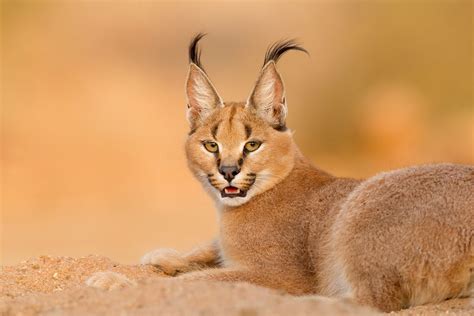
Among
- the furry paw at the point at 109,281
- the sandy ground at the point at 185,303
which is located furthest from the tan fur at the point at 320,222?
the furry paw at the point at 109,281

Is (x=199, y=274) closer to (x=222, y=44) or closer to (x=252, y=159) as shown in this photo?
(x=252, y=159)

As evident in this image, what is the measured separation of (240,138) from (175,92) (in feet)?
66.7

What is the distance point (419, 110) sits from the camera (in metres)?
27.6

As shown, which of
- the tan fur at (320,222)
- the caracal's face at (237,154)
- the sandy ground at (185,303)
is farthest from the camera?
the caracal's face at (237,154)

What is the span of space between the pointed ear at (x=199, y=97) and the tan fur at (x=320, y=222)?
0.02m

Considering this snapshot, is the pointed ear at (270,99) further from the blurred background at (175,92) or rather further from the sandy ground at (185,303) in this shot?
the blurred background at (175,92)

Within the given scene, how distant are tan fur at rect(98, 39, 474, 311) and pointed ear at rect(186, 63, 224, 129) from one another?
0.07 feet

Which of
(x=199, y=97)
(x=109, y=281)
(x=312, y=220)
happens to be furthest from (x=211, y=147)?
(x=109, y=281)

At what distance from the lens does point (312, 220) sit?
920 centimetres

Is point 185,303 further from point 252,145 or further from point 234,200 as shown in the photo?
point 252,145

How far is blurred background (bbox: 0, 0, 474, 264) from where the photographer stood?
23.8 metres

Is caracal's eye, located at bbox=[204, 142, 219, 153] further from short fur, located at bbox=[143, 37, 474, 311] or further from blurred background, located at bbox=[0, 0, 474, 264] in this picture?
blurred background, located at bbox=[0, 0, 474, 264]

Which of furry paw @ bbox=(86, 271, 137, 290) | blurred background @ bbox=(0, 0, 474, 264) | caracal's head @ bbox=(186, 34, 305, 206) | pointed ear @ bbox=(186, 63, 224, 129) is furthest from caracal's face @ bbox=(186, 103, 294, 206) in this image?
blurred background @ bbox=(0, 0, 474, 264)

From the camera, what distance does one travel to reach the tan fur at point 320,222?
25.9 ft
